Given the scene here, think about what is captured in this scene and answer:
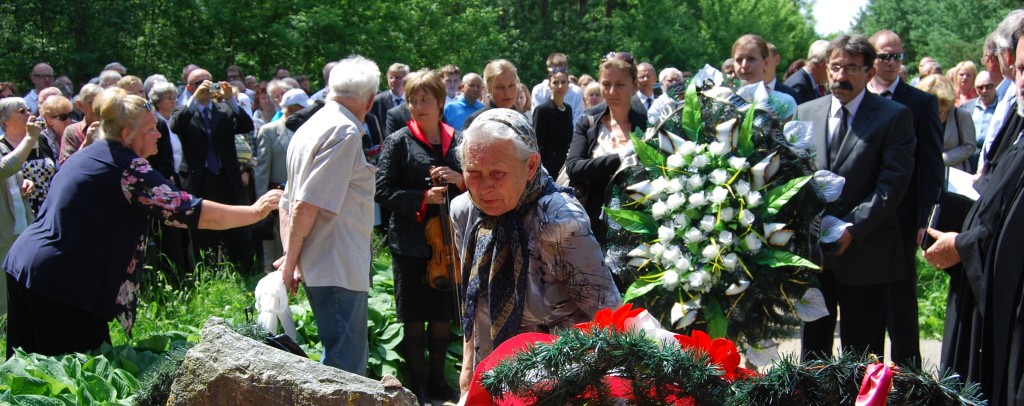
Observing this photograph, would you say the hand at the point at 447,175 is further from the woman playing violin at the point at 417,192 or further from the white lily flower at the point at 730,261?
the white lily flower at the point at 730,261

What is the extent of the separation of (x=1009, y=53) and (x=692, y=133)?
132 centimetres

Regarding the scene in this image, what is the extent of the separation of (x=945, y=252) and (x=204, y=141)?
22.2 feet

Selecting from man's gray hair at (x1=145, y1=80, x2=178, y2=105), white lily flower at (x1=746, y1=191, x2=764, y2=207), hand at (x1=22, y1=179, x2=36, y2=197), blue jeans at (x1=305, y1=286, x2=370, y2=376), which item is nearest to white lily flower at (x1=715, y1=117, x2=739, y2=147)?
white lily flower at (x1=746, y1=191, x2=764, y2=207)

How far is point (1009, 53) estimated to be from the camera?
384cm

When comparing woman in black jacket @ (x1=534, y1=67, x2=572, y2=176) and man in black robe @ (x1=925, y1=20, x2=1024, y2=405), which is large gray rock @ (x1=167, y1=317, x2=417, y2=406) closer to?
man in black robe @ (x1=925, y1=20, x2=1024, y2=405)

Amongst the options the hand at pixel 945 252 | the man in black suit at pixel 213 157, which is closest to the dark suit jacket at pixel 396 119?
the man in black suit at pixel 213 157

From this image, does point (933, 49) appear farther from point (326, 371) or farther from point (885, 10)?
point (326, 371)

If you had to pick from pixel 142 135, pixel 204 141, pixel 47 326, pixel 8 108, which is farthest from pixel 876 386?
pixel 204 141

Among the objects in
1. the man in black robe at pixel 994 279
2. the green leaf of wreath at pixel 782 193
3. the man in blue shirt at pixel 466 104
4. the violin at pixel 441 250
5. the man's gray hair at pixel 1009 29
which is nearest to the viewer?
the man in black robe at pixel 994 279

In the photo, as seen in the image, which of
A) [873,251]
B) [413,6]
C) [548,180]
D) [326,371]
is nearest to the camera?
[326,371]

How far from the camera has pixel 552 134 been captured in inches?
302

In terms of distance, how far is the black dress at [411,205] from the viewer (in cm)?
568

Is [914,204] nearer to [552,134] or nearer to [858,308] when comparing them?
[858,308]

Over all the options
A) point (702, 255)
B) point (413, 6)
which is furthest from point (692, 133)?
point (413, 6)
